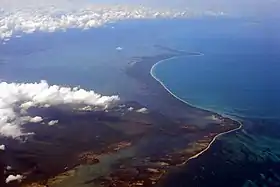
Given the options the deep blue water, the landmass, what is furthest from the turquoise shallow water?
the landmass

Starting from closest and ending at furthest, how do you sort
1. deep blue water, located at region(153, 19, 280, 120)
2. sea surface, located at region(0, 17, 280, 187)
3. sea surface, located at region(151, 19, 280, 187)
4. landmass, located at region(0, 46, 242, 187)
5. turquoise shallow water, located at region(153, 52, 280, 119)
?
landmass, located at region(0, 46, 242, 187)
sea surface, located at region(151, 19, 280, 187)
sea surface, located at region(0, 17, 280, 187)
turquoise shallow water, located at region(153, 52, 280, 119)
deep blue water, located at region(153, 19, 280, 120)

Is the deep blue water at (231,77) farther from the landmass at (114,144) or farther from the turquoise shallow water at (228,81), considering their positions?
the landmass at (114,144)

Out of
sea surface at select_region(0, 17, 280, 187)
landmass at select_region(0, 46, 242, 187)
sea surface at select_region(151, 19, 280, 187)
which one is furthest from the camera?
sea surface at select_region(0, 17, 280, 187)

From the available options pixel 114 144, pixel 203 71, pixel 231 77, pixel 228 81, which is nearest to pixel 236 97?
pixel 228 81

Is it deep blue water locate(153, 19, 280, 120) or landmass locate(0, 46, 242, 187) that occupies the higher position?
landmass locate(0, 46, 242, 187)

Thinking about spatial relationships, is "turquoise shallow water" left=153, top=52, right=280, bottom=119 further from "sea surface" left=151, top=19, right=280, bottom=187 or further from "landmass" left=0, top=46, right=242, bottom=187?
"landmass" left=0, top=46, right=242, bottom=187

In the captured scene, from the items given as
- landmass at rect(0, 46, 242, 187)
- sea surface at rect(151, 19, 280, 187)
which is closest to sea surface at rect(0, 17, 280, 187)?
sea surface at rect(151, 19, 280, 187)

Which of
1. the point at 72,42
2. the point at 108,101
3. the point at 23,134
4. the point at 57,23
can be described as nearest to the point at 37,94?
the point at 108,101

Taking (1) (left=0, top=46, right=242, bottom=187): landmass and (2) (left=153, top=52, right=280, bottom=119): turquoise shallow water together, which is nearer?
(1) (left=0, top=46, right=242, bottom=187): landmass

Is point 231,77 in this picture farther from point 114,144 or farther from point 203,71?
point 114,144
